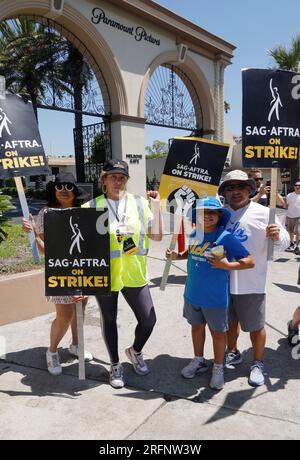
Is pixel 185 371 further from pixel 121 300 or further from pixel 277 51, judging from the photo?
pixel 277 51

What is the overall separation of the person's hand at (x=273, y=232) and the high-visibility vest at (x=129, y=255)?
99 cm

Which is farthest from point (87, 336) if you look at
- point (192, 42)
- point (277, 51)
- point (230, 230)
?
point (277, 51)

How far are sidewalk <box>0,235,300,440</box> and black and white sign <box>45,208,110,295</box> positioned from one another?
83 centimetres

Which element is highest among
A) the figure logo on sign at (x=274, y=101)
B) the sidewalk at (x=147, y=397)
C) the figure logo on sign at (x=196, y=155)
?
the figure logo on sign at (x=274, y=101)

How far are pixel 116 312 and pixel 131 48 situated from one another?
1177 centimetres

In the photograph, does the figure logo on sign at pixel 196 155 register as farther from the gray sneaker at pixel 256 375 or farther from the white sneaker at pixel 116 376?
the white sneaker at pixel 116 376

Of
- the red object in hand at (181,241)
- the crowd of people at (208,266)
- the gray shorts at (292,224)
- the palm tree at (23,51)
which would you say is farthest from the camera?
the palm tree at (23,51)

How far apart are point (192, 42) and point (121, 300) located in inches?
519

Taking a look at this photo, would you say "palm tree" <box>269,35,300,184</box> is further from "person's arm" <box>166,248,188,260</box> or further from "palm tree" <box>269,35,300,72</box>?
"person's arm" <box>166,248,188,260</box>

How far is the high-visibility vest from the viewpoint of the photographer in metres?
3.05

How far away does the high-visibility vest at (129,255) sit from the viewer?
10.0ft

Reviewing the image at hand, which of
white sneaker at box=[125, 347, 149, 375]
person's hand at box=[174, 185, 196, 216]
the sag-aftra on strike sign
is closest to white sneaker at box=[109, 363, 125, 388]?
white sneaker at box=[125, 347, 149, 375]

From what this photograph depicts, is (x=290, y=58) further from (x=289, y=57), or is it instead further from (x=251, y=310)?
(x=251, y=310)

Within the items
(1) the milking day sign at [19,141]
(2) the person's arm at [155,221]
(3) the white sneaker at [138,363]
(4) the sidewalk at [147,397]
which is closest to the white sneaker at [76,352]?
(4) the sidewalk at [147,397]
